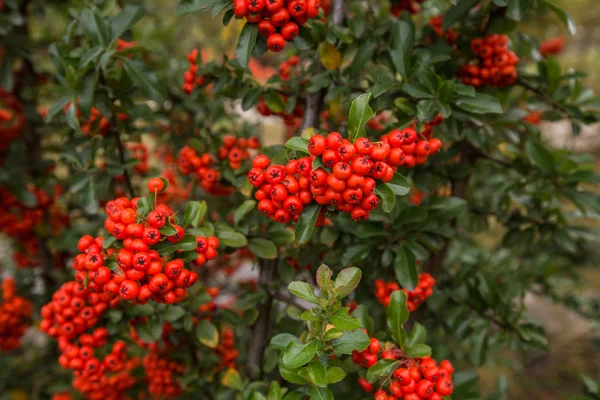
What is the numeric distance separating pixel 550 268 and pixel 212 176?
251 centimetres

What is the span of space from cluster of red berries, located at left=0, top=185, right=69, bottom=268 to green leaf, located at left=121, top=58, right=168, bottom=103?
59.5 inches

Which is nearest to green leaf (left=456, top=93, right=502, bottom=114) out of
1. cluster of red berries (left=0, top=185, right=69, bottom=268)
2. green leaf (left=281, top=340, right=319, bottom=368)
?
green leaf (left=281, top=340, right=319, bottom=368)

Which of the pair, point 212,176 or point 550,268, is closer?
point 212,176

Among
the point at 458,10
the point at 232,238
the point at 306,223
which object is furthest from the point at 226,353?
the point at 458,10

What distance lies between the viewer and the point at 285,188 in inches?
55.6

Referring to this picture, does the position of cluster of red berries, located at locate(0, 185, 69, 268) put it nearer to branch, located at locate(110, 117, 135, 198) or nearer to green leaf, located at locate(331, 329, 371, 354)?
branch, located at locate(110, 117, 135, 198)

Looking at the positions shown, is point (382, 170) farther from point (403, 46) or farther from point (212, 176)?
point (212, 176)

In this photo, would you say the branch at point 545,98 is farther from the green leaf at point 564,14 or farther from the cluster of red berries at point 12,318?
the cluster of red berries at point 12,318

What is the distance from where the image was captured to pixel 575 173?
2.15 meters

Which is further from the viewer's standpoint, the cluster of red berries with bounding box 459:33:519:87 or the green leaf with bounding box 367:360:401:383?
the cluster of red berries with bounding box 459:33:519:87

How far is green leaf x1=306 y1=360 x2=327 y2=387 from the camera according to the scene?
140cm

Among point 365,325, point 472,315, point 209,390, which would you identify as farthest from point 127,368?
point 472,315

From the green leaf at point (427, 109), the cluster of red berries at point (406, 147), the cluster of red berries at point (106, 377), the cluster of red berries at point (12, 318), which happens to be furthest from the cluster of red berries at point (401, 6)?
the cluster of red berries at point (12, 318)

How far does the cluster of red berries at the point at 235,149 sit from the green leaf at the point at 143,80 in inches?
15.6
